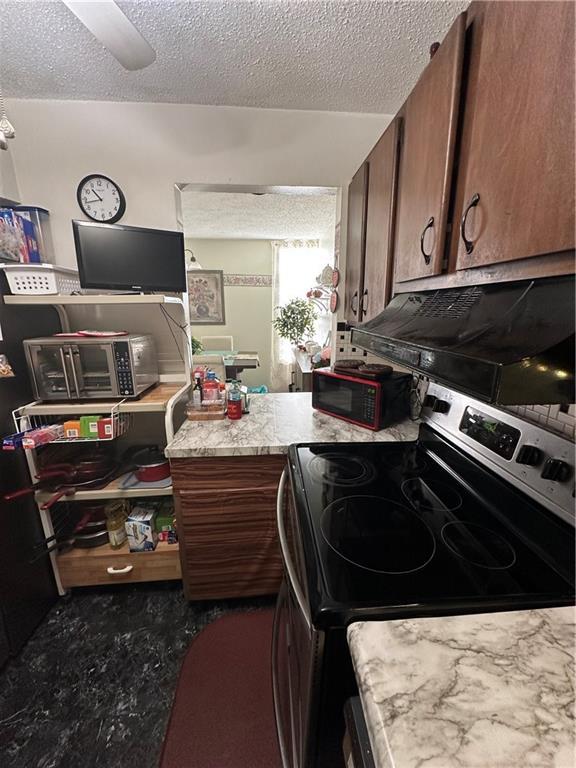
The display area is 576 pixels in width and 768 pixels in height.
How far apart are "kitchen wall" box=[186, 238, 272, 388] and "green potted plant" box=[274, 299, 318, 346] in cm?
61

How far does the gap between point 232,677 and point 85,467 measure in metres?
1.10

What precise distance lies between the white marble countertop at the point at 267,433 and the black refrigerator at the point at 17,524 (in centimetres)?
68

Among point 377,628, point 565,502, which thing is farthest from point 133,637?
point 565,502

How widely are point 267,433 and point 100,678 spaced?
117 cm

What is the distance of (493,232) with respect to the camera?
0.65 meters

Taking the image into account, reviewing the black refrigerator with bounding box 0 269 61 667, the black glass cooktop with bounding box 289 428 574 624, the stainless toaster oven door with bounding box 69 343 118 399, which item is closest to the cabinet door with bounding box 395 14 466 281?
the black glass cooktop with bounding box 289 428 574 624

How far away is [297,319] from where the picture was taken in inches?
176

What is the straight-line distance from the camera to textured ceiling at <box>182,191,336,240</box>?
2.92 metres

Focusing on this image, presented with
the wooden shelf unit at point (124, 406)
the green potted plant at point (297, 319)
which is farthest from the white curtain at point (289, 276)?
the wooden shelf unit at point (124, 406)

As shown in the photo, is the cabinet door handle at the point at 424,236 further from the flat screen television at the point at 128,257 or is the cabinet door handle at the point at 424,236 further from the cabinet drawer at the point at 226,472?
the flat screen television at the point at 128,257

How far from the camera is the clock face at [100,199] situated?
1577 millimetres

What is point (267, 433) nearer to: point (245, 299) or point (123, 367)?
point (123, 367)

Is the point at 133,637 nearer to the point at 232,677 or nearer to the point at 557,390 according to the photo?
the point at 232,677

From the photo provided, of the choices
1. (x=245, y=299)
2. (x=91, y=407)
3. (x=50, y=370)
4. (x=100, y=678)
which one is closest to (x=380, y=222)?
(x=91, y=407)
